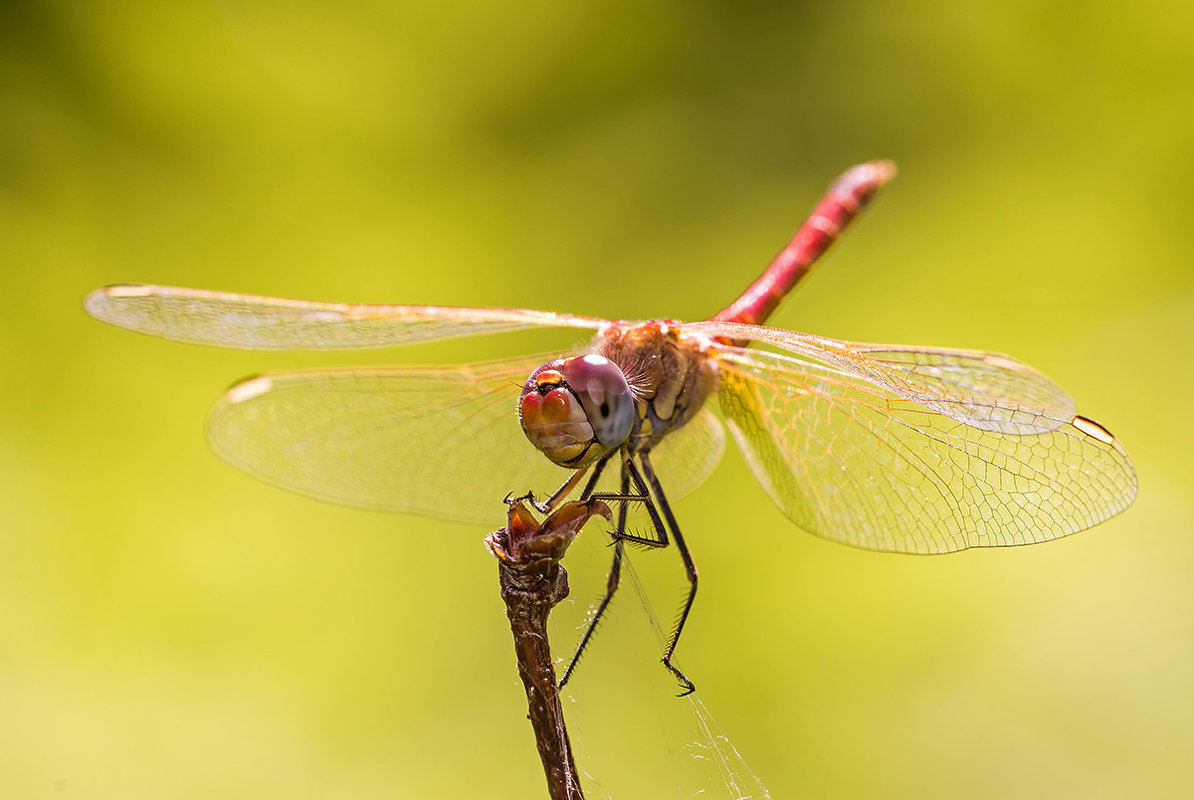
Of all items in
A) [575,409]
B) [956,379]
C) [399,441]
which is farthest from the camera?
[399,441]

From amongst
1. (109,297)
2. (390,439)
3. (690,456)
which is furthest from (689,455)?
(109,297)

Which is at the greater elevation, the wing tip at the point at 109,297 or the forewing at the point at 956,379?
the wing tip at the point at 109,297

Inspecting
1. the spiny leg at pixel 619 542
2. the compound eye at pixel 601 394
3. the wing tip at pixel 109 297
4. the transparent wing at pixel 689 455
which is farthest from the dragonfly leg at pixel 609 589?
the wing tip at pixel 109 297

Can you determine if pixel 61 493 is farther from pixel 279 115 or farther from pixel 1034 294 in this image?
pixel 1034 294

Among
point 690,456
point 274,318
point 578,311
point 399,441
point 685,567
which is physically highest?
point 578,311

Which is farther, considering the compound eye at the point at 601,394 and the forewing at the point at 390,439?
the forewing at the point at 390,439

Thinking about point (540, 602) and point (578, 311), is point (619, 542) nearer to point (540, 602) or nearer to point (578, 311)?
point (540, 602)

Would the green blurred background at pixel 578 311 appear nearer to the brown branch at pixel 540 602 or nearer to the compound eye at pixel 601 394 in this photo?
the compound eye at pixel 601 394

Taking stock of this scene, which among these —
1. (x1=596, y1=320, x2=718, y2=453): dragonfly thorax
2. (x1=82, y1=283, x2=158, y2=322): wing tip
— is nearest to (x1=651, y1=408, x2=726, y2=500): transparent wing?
(x1=596, y1=320, x2=718, y2=453): dragonfly thorax
